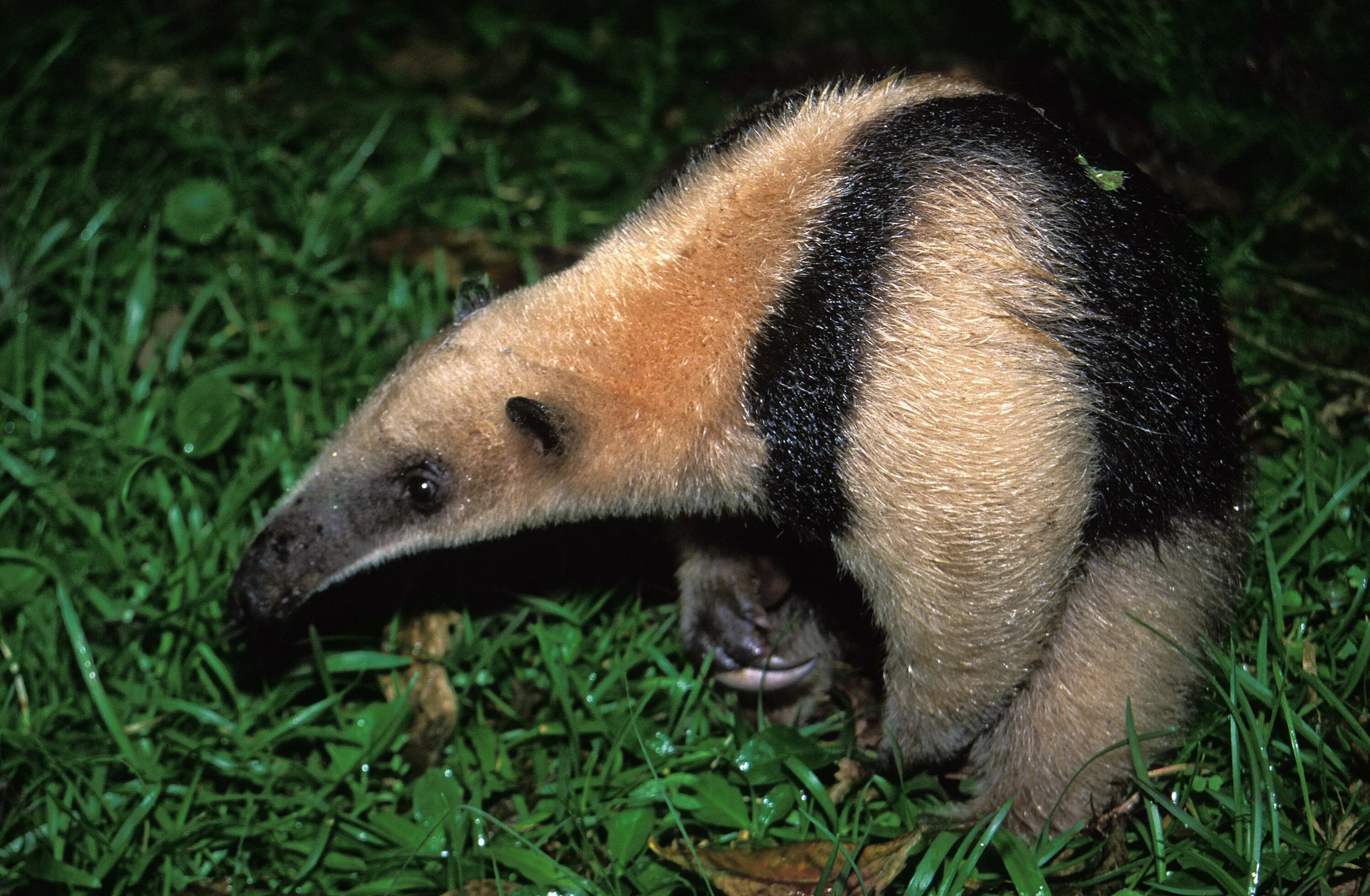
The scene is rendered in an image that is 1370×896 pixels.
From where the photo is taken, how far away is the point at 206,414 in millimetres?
4820

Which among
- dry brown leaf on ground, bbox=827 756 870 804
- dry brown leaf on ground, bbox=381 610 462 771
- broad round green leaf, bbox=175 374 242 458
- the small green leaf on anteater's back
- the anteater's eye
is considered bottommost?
dry brown leaf on ground, bbox=381 610 462 771

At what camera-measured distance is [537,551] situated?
4.51 metres

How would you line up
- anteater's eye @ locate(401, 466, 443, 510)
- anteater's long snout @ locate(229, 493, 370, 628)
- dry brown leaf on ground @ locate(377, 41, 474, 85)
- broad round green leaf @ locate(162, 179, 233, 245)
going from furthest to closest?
dry brown leaf on ground @ locate(377, 41, 474, 85)
broad round green leaf @ locate(162, 179, 233, 245)
anteater's long snout @ locate(229, 493, 370, 628)
anteater's eye @ locate(401, 466, 443, 510)

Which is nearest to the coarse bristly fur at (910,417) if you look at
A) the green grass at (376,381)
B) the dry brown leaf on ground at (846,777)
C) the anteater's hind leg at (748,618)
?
the dry brown leaf on ground at (846,777)

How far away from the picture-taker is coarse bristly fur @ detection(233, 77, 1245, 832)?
3.11 metres

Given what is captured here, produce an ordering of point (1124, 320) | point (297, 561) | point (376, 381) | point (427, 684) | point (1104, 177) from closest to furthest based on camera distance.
Result: point (1124, 320), point (1104, 177), point (297, 561), point (427, 684), point (376, 381)

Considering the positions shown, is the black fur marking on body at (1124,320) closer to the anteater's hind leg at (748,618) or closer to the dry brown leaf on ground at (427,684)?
the anteater's hind leg at (748,618)

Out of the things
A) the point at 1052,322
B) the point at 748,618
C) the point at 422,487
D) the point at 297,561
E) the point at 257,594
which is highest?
the point at 1052,322

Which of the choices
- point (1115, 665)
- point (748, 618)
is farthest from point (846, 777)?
point (1115, 665)

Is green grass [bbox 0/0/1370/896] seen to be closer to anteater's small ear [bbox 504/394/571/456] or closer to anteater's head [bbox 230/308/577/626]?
anteater's head [bbox 230/308/577/626]

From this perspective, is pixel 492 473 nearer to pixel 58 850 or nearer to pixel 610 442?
pixel 610 442

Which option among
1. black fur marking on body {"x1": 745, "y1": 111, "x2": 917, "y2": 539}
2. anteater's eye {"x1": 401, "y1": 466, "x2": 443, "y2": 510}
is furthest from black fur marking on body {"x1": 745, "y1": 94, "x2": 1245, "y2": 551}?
anteater's eye {"x1": 401, "y1": 466, "x2": 443, "y2": 510}

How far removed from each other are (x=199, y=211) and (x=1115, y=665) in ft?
14.9

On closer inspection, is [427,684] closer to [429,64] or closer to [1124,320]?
[1124,320]
